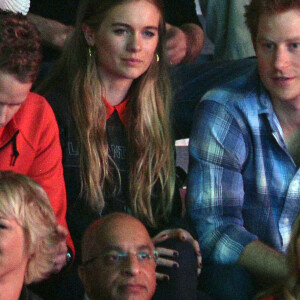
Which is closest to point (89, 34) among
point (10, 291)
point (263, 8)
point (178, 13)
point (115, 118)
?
point (115, 118)

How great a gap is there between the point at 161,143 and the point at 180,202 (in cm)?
18

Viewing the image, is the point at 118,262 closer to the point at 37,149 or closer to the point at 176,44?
the point at 37,149

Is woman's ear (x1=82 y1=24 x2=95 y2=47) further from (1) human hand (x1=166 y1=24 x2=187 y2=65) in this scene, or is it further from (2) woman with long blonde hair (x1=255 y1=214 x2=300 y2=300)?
(2) woman with long blonde hair (x1=255 y1=214 x2=300 y2=300)

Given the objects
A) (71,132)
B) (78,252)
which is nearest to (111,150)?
(71,132)

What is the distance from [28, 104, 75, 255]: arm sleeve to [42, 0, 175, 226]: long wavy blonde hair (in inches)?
4.7

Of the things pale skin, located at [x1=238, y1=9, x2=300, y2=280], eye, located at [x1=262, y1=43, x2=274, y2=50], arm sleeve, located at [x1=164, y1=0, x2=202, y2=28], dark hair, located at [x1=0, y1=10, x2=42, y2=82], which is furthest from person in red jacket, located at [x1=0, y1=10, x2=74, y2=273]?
arm sleeve, located at [x1=164, y1=0, x2=202, y2=28]

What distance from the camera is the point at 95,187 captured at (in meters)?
2.27

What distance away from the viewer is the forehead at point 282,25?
2.18 metres

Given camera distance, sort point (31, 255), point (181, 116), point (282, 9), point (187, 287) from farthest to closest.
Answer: point (181, 116) < point (282, 9) < point (187, 287) < point (31, 255)

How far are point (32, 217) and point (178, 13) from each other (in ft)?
4.54

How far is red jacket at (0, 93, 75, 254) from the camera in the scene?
82.7 inches

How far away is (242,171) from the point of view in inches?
→ 89.5

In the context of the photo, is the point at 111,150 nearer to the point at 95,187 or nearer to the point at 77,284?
the point at 95,187

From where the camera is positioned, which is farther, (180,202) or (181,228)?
(180,202)
